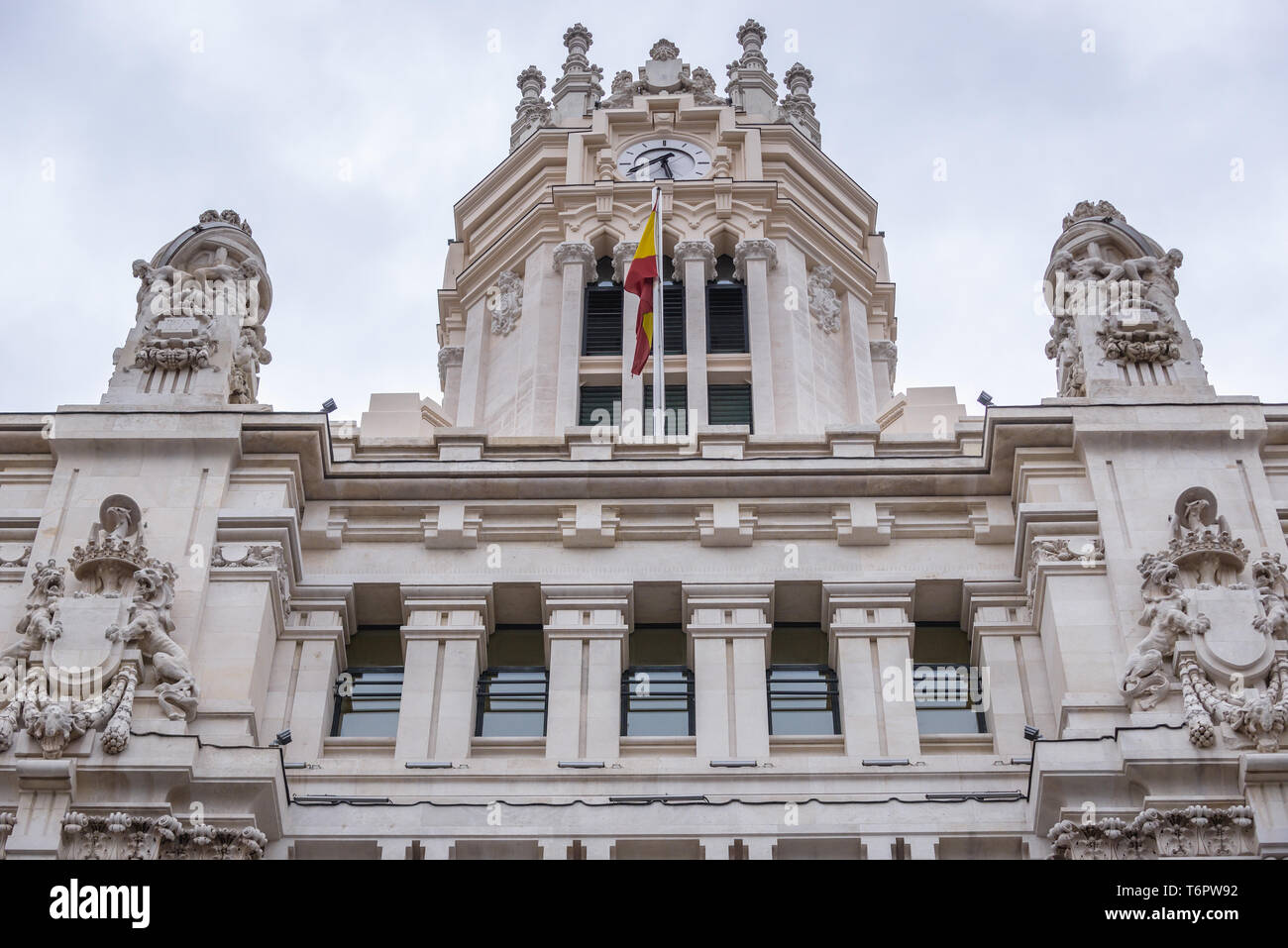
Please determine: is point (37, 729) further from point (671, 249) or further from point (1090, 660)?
point (671, 249)

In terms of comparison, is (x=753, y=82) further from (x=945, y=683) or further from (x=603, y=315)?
(x=945, y=683)

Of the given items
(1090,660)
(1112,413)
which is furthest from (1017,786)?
(1112,413)

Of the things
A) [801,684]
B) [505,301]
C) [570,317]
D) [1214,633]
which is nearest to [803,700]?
[801,684]

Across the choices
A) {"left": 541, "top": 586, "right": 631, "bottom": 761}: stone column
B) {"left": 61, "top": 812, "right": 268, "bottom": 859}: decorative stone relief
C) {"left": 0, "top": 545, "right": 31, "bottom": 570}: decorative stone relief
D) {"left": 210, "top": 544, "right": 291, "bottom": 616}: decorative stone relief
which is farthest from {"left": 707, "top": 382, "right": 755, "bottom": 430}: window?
{"left": 61, "top": 812, "right": 268, "bottom": 859}: decorative stone relief

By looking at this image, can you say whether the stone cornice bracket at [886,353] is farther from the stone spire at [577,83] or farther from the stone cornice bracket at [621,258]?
the stone spire at [577,83]

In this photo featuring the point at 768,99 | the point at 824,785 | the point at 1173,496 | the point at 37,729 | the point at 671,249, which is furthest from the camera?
the point at 768,99

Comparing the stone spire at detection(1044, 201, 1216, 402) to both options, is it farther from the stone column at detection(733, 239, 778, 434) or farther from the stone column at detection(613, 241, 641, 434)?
the stone column at detection(613, 241, 641, 434)

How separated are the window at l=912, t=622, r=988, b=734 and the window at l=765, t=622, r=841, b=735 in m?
1.29

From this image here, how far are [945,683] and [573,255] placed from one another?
886 inches

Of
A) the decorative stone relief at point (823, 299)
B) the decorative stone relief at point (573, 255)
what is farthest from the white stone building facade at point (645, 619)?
the decorative stone relief at point (573, 255)

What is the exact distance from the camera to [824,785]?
1166 inches
